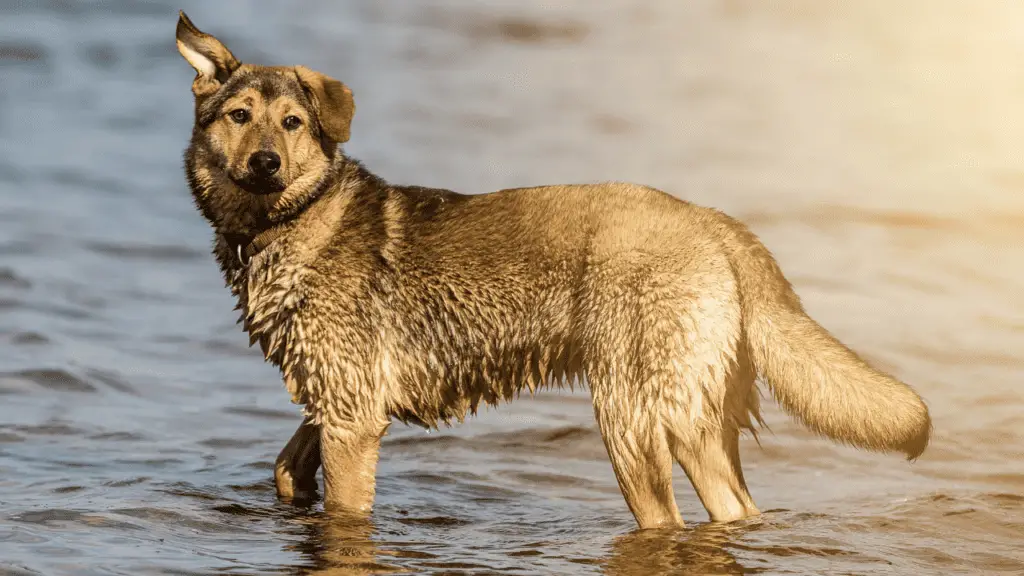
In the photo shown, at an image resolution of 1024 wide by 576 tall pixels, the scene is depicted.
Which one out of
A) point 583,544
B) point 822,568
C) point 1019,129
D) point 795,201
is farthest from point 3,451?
point 1019,129

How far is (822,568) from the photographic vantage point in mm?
6145

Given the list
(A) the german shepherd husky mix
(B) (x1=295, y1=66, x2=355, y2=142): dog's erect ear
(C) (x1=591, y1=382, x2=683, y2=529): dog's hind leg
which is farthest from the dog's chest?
(C) (x1=591, y1=382, x2=683, y2=529): dog's hind leg

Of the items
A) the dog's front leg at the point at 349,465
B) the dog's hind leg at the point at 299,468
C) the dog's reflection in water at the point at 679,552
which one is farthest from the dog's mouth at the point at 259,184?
the dog's reflection in water at the point at 679,552

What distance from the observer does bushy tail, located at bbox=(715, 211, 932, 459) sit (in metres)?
6.04

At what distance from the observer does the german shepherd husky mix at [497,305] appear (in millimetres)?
6168

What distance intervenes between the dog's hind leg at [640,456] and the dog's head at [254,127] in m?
2.01

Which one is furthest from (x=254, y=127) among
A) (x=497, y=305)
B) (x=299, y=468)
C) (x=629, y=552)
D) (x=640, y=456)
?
(x=629, y=552)

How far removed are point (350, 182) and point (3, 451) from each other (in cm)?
382

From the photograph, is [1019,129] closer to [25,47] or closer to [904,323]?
[904,323]

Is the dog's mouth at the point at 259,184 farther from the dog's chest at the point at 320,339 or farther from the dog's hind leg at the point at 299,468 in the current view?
the dog's hind leg at the point at 299,468

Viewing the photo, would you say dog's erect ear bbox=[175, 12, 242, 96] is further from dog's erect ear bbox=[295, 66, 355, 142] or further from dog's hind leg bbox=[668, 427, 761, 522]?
dog's hind leg bbox=[668, 427, 761, 522]

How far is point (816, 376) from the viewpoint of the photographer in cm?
617

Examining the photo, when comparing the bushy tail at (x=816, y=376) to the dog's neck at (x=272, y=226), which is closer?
the bushy tail at (x=816, y=376)

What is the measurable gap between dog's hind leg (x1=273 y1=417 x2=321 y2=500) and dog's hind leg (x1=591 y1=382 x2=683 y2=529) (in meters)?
1.99
